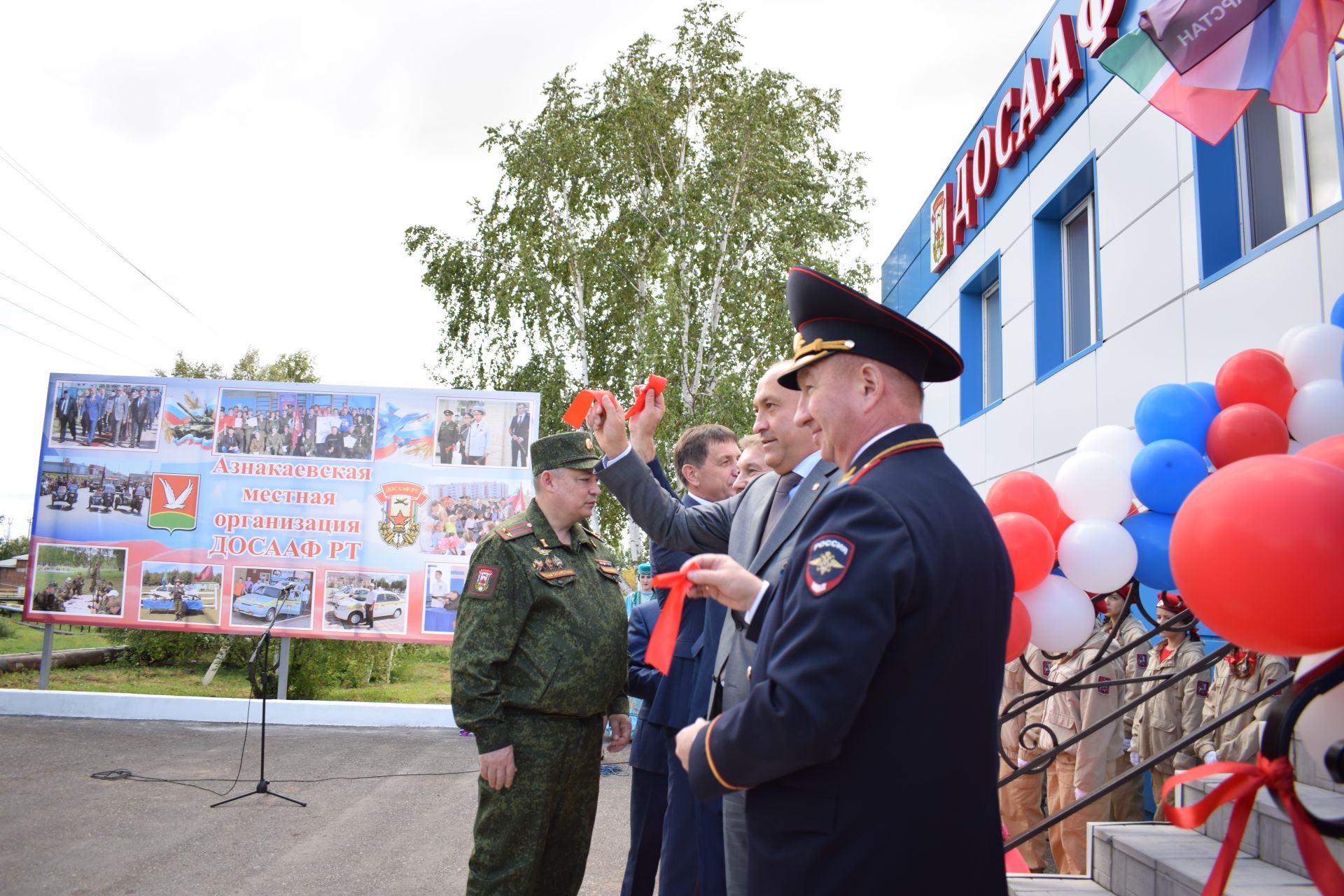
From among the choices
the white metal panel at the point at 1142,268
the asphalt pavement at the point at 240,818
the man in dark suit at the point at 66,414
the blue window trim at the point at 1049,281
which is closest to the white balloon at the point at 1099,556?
the white metal panel at the point at 1142,268

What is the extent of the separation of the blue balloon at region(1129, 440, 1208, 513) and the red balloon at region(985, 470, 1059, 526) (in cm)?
27

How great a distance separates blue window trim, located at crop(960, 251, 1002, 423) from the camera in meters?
9.60

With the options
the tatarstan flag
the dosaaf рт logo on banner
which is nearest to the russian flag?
the tatarstan flag

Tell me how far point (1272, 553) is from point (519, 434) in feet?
28.6

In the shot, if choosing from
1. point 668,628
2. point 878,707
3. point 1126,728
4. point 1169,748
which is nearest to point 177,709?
point 1126,728

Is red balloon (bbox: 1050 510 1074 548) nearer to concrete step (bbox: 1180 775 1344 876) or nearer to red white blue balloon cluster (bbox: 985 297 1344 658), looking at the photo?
red white blue balloon cluster (bbox: 985 297 1344 658)

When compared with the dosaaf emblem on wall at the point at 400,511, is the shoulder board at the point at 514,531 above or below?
below

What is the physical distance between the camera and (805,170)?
15016mm

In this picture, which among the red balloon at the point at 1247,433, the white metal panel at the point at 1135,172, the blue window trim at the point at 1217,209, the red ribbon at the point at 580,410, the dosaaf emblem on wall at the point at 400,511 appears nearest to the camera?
the red balloon at the point at 1247,433

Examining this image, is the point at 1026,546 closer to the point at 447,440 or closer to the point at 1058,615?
the point at 1058,615

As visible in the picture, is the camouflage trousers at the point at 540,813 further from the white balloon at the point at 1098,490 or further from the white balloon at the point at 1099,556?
the white balloon at the point at 1098,490

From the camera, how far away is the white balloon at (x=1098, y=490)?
3.00 meters

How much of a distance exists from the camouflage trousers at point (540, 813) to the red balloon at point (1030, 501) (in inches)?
67.5

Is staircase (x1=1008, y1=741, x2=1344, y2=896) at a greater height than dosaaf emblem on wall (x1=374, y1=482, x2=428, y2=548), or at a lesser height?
lesser
